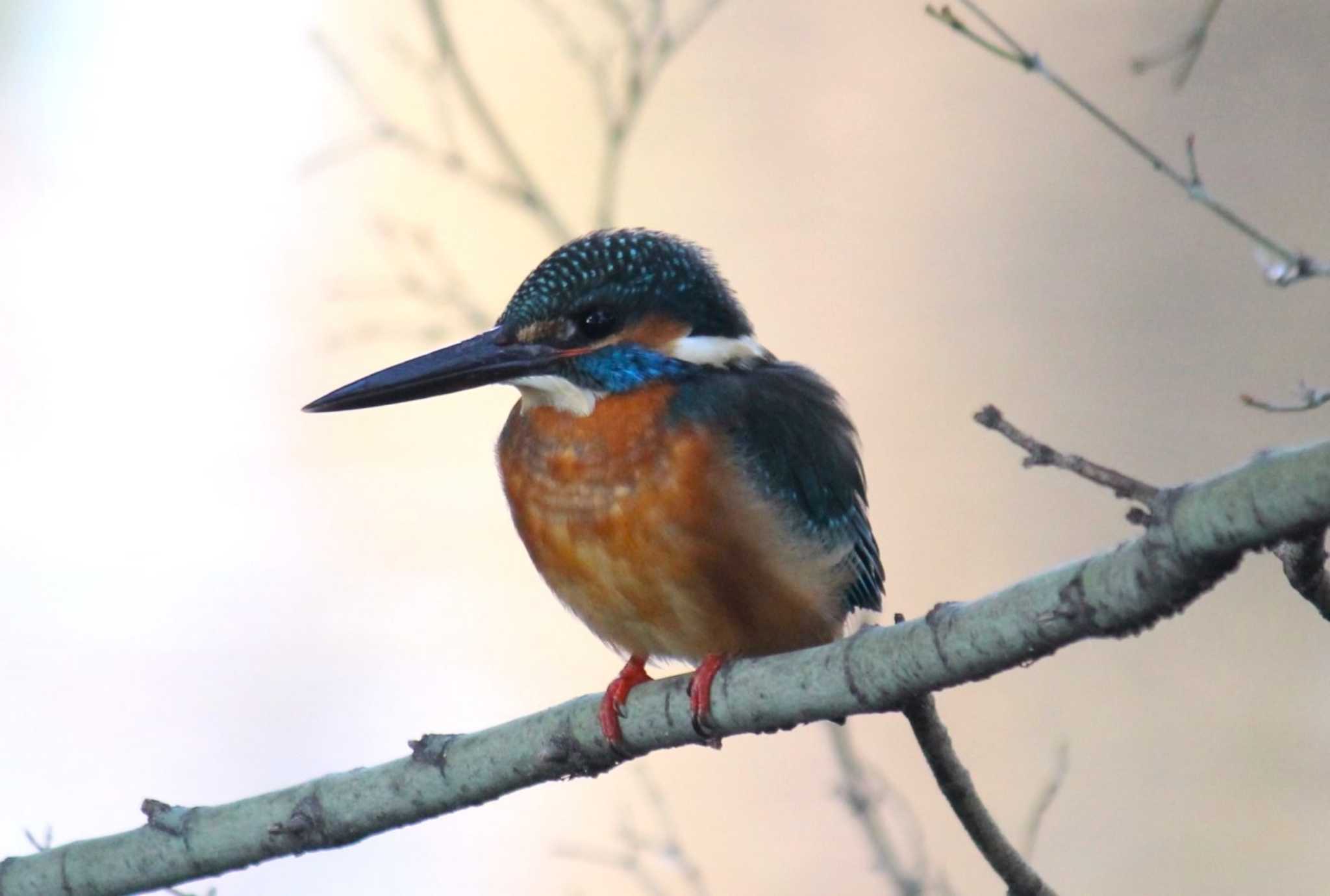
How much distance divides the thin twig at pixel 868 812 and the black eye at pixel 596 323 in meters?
0.68

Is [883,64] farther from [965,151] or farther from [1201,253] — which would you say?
[1201,253]

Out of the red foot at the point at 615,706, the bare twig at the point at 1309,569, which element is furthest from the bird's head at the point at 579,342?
the bare twig at the point at 1309,569

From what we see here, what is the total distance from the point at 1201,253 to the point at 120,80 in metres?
3.39

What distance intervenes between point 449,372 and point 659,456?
1.06 feet

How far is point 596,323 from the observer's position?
2.38m

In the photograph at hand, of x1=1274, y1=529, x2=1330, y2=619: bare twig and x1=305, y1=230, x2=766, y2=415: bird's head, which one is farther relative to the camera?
x1=305, y1=230, x2=766, y2=415: bird's head

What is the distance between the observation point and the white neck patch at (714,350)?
2.41 m

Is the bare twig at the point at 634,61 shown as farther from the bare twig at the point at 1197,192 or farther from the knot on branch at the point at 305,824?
the knot on branch at the point at 305,824

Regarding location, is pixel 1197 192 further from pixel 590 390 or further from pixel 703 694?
pixel 590 390

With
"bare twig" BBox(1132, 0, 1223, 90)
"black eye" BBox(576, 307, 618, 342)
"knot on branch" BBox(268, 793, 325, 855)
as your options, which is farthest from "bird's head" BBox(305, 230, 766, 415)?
"bare twig" BBox(1132, 0, 1223, 90)

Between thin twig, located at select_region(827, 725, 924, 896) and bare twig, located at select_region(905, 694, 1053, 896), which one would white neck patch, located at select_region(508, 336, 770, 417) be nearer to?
thin twig, located at select_region(827, 725, 924, 896)

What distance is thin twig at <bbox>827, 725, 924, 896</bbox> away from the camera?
233cm

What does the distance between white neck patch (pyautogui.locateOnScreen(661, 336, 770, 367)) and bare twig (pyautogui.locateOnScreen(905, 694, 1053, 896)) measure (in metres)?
0.71

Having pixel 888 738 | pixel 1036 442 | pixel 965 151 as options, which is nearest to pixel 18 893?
pixel 1036 442
